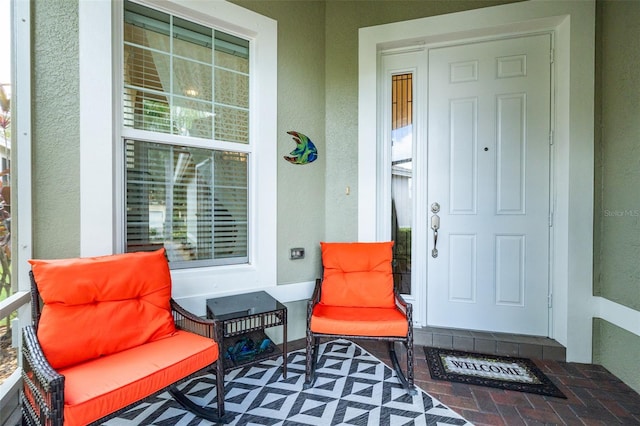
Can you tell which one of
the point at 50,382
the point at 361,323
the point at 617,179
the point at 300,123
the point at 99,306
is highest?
the point at 300,123

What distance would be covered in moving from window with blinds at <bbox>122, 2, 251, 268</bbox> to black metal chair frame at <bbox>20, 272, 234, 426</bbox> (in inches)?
24.3

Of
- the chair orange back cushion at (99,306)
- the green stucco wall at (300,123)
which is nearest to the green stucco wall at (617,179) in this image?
the green stucco wall at (300,123)

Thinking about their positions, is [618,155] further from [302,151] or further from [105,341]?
[105,341]

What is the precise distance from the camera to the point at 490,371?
2.14 m

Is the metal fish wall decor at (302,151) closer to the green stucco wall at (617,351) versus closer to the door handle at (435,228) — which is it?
the door handle at (435,228)

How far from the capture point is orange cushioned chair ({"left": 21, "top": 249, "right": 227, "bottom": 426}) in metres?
1.17

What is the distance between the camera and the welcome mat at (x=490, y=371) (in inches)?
77.3

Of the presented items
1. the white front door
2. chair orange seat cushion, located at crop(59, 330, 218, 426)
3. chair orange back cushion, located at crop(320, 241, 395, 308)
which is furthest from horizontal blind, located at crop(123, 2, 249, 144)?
the white front door

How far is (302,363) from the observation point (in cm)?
229

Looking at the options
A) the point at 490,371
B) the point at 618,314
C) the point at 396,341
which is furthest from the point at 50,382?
the point at 618,314

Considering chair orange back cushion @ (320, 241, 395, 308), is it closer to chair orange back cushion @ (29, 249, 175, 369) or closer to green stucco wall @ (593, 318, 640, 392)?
chair orange back cushion @ (29, 249, 175, 369)

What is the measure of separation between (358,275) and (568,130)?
78.7 inches

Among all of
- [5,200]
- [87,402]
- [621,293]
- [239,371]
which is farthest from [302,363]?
[621,293]

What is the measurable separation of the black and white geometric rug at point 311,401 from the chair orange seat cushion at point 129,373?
0.20 m
